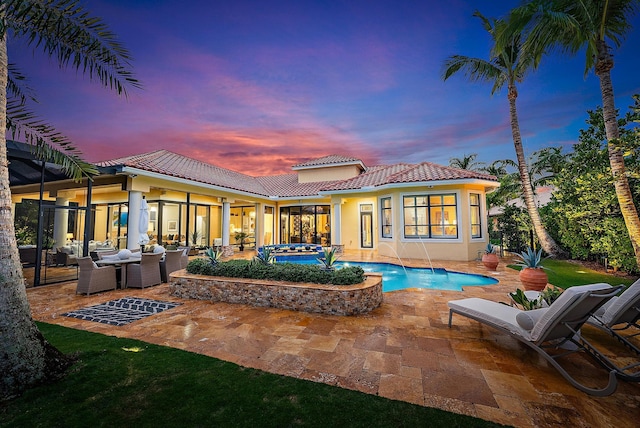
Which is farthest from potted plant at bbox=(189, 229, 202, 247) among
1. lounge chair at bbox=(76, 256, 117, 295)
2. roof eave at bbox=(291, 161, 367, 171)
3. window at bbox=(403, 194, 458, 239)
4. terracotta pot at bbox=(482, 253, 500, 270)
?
terracotta pot at bbox=(482, 253, 500, 270)

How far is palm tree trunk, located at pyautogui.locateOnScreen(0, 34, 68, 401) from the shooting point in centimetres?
248

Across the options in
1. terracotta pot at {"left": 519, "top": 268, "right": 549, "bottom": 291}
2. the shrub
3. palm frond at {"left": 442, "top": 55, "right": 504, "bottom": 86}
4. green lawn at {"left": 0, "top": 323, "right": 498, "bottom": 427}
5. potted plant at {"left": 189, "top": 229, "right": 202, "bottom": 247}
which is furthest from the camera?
potted plant at {"left": 189, "top": 229, "right": 202, "bottom": 247}

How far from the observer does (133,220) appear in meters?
10.0

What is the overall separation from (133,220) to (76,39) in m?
7.37

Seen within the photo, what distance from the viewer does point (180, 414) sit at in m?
2.29

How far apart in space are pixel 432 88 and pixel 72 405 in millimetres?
16855

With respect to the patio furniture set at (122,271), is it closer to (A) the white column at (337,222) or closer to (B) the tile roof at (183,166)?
(B) the tile roof at (183,166)

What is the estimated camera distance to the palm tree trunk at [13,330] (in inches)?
97.5

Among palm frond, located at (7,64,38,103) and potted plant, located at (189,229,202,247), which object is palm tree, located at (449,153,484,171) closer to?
potted plant, located at (189,229,202,247)

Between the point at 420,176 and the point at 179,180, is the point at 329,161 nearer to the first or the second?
the point at 420,176

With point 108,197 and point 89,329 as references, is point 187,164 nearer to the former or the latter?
point 108,197

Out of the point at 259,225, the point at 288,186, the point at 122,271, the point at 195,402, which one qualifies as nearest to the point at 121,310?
the point at 122,271

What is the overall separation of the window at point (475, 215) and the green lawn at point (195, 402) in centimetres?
1160

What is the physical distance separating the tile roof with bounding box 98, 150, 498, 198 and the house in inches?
2.9
